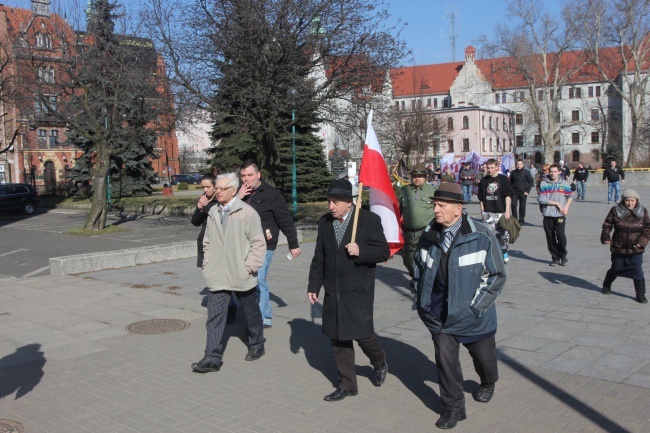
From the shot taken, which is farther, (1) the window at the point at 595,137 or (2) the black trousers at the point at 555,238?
(1) the window at the point at 595,137

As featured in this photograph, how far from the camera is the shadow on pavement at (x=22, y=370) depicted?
588cm

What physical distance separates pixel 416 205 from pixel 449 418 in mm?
4806

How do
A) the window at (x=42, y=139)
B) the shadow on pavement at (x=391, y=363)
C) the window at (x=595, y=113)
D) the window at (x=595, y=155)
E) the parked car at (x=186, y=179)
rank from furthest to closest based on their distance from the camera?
the window at (x=595, y=113), the window at (x=595, y=155), the parked car at (x=186, y=179), the window at (x=42, y=139), the shadow on pavement at (x=391, y=363)

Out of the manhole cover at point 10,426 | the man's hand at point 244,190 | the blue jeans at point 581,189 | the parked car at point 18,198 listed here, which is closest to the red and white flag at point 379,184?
the man's hand at point 244,190

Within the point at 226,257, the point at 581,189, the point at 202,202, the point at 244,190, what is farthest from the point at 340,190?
the point at 581,189

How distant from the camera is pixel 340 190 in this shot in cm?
539

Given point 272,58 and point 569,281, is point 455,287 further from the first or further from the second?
point 272,58

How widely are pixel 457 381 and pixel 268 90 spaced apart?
1474 centimetres

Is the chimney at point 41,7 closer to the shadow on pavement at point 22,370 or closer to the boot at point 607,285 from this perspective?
the shadow on pavement at point 22,370

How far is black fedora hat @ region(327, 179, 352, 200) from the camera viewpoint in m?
5.36

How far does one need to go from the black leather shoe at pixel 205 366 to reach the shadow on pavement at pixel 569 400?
8.97ft

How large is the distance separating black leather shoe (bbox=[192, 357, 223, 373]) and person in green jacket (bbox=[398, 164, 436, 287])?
151 inches

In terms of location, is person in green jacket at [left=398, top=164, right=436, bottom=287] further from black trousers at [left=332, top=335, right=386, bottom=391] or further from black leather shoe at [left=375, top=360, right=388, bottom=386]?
black trousers at [left=332, top=335, right=386, bottom=391]

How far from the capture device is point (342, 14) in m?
19.0
